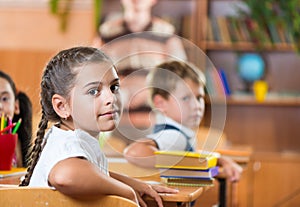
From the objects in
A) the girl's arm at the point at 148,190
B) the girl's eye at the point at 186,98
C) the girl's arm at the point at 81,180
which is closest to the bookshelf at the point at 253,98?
the girl's eye at the point at 186,98

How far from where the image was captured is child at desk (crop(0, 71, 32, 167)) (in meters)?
2.33

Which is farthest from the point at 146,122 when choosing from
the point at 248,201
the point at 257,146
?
the point at 257,146

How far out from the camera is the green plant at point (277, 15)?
15.4 ft

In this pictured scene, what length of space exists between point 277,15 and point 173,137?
2770mm

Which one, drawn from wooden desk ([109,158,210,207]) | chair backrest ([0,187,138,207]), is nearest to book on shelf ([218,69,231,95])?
wooden desk ([109,158,210,207])

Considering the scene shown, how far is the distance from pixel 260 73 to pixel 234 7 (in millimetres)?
493

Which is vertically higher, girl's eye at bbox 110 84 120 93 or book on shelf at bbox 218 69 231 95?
girl's eye at bbox 110 84 120 93

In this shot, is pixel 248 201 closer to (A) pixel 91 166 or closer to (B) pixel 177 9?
(B) pixel 177 9

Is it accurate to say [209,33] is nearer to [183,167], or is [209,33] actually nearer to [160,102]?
[160,102]

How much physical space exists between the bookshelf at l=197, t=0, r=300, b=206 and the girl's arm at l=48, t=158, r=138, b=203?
335 centimetres

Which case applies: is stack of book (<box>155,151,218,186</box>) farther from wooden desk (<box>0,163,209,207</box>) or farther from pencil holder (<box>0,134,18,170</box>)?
pencil holder (<box>0,134,18,170</box>)

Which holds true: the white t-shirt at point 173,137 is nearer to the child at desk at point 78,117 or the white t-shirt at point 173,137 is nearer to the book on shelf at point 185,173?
the book on shelf at point 185,173

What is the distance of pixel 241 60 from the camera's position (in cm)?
499

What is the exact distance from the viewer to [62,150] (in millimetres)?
1588
